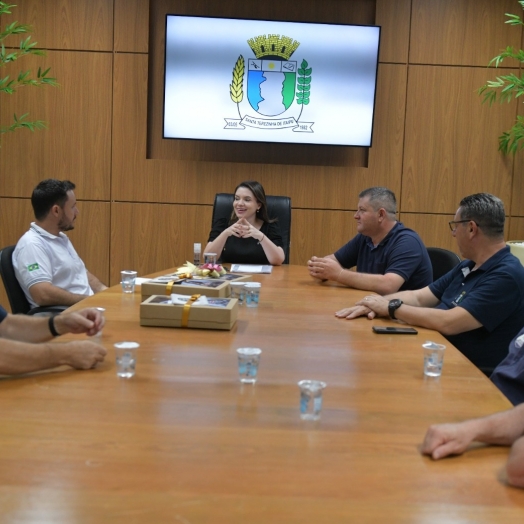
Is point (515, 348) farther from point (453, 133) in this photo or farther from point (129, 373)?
point (453, 133)

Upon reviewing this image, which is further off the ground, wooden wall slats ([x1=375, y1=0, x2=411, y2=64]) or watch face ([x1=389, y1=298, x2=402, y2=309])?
wooden wall slats ([x1=375, y1=0, x2=411, y2=64])

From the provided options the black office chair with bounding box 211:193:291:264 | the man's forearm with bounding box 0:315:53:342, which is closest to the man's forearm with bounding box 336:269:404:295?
the black office chair with bounding box 211:193:291:264

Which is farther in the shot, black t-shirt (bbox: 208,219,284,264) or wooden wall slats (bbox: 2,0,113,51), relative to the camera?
wooden wall slats (bbox: 2,0,113,51)

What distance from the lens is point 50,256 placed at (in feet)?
12.1

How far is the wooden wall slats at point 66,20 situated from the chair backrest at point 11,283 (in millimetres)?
2787

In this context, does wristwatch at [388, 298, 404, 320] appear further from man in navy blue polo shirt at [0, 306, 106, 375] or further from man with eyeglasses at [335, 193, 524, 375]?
man in navy blue polo shirt at [0, 306, 106, 375]

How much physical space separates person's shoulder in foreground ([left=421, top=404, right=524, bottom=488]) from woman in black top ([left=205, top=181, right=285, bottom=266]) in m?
3.09

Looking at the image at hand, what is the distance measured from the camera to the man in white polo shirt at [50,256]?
136 inches

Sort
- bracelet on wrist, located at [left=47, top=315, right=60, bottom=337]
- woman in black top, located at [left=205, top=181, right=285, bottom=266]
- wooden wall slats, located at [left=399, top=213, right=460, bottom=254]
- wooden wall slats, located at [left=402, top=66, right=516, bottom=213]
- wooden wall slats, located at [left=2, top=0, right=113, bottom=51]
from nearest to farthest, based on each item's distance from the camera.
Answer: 1. bracelet on wrist, located at [left=47, top=315, right=60, bottom=337]
2. woman in black top, located at [left=205, top=181, right=285, bottom=266]
3. wooden wall slats, located at [left=2, top=0, right=113, bottom=51]
4. wooden wall slats, located at [left=402, top=66, right=516, bottom=213]
5. wooden wall slats, located at [left=399, top=213, right=460, bottom=254]

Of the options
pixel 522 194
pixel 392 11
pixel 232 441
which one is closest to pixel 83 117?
pixel 392 11

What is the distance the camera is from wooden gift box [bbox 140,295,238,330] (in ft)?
8.11

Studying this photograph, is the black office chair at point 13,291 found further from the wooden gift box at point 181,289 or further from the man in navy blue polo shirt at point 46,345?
the man in navy blue polo shirt at point 46,345

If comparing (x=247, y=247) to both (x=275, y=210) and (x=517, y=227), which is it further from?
(x=517, y=227)

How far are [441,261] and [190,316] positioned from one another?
205 cm
